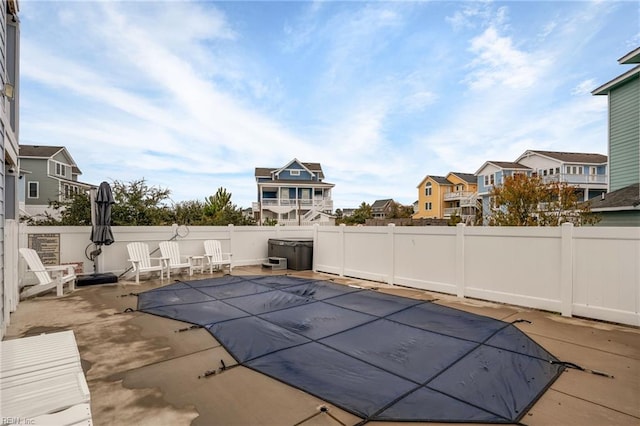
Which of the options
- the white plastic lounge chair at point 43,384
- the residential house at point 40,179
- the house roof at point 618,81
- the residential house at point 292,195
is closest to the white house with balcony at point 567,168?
the house roof at point 618,81

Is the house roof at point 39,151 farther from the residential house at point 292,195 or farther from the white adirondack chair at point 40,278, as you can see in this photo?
the white adirondack chair at point 40,278

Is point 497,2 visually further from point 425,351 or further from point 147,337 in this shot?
point 147,337

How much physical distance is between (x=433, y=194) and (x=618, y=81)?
24349 millimetres

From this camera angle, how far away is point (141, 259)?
8172 mm

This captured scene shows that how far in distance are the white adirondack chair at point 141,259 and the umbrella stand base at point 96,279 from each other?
0.50 metres

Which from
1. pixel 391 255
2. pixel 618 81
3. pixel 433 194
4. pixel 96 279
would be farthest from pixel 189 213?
pixel 433 194

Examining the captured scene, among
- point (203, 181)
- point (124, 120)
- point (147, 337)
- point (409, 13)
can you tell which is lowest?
point (147, 337)

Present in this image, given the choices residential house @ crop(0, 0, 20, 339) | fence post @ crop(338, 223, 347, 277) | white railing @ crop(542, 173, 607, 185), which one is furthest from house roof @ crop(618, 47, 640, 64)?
residential house @ crop(0, 0, 20, 339)

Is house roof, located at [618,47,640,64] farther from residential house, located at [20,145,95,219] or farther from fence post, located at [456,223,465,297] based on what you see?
residential house, located at [20,145,95,219]

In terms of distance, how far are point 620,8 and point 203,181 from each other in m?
19.2

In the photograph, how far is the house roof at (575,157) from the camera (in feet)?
80.0

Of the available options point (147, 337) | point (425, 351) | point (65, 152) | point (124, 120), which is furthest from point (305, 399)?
point (65, 152)

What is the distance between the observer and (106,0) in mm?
7188

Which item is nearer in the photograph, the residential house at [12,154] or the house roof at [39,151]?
the residential house at [12,154]
